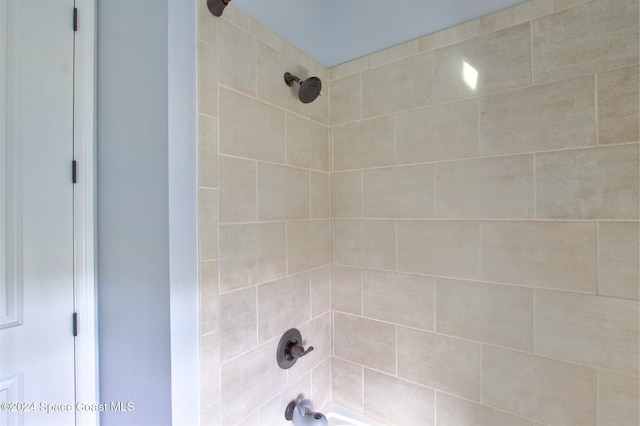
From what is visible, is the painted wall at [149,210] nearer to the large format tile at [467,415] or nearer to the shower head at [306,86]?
the shower head at [306,86]

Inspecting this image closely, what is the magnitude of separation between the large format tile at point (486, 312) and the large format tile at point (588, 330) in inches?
1.5

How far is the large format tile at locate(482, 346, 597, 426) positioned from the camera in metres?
0.96

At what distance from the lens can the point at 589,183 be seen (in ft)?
3.09

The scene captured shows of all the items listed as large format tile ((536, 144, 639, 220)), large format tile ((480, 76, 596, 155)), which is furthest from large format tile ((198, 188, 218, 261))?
large format tile ((536, 144, 639, 220))

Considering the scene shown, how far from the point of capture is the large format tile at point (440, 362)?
1.14 metres

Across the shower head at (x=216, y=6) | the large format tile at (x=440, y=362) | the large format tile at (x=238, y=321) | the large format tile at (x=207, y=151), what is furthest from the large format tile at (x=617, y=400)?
the shower head at (x=216, y=6)

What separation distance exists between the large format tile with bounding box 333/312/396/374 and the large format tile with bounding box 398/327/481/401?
0.05 metres

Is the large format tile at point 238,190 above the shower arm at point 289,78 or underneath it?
underneath

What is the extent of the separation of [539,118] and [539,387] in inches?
37.2

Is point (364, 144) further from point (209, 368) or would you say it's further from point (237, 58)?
point (209, 368)

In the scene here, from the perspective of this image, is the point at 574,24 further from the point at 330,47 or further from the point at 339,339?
the point at 339,339

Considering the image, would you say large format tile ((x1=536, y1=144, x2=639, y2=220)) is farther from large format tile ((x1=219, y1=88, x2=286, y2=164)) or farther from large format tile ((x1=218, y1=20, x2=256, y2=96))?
large format tile ((x1=218, y1=20, x2=256, y2=96))

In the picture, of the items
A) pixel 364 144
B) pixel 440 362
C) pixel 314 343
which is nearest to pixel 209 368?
pixel 314 343

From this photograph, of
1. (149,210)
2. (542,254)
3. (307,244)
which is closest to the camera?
(149,210)
